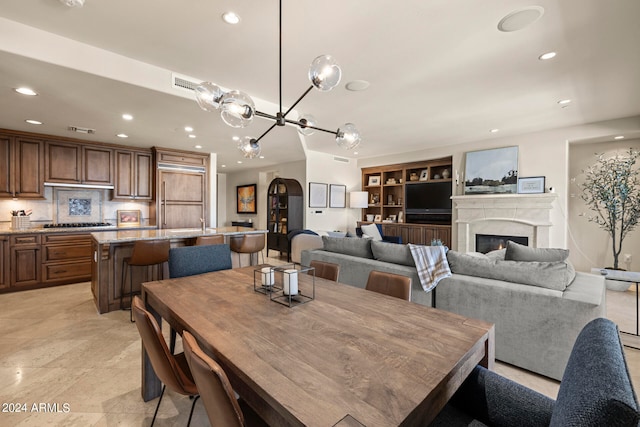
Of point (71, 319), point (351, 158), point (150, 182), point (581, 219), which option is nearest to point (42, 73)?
point (71, 319)

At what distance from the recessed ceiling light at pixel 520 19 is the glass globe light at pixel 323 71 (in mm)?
1469

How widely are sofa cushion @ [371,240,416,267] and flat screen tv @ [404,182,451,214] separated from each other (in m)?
3.88

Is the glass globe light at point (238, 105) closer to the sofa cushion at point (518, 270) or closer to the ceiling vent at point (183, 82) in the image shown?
the ceiling vent at point (183, 82)

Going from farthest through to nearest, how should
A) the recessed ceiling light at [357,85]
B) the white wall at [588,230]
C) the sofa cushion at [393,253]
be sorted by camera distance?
the white wall at [588,230] < the recessed ceiling light at [357,85] < the sofa cushion at [393,253]

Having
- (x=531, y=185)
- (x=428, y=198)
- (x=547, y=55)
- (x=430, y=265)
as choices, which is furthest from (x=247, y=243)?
(x=531, y=185)

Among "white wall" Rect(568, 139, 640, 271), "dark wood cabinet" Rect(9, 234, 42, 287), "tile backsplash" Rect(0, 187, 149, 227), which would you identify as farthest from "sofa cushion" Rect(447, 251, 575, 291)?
"tile backsplash" Rect(0, 187, 149, 227)

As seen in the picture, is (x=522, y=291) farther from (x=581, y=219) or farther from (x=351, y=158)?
(x=351, y=158)

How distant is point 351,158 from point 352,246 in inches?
185

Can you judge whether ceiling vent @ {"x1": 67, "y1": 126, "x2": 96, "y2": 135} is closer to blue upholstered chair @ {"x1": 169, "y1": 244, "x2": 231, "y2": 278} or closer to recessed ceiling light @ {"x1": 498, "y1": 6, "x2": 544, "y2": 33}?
blue upholstered chair @ {"x1": 169, "y1": 244, "x2": 231, "y2": 278}

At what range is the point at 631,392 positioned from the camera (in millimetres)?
530

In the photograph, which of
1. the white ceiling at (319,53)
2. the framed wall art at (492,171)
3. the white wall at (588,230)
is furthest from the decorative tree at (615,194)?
the framed wall art at (492,171)

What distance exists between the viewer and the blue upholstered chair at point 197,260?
2.22 metres

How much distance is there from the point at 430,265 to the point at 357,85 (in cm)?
215

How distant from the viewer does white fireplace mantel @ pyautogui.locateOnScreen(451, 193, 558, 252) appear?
4855 millimetres
